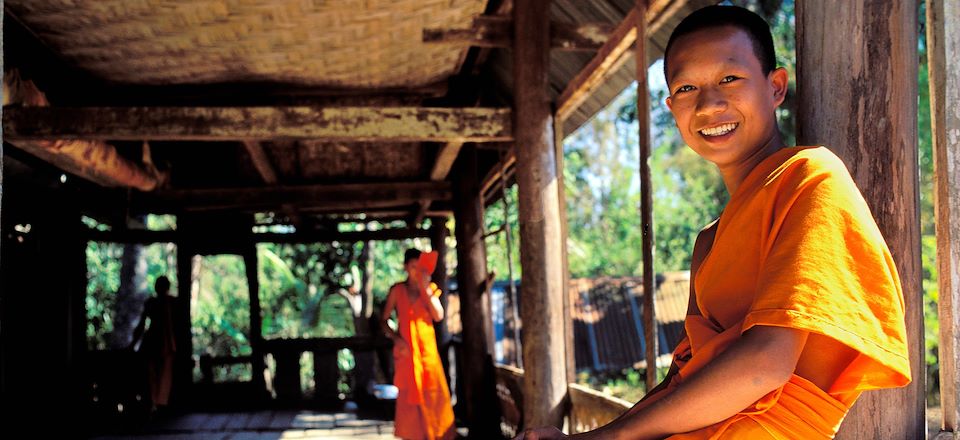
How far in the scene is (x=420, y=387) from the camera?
22.1 feet

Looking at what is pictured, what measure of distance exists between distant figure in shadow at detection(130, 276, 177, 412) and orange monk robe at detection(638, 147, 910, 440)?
8900 mm

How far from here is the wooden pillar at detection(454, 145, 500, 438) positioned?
7551 mm

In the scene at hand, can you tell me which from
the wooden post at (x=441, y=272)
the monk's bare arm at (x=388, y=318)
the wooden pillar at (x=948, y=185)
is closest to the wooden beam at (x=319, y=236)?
the wooden post at (x=441, y=272)

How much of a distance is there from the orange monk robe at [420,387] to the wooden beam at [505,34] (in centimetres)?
290

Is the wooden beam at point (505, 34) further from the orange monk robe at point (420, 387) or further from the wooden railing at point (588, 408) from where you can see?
the orange monk robe at point (420, 387)

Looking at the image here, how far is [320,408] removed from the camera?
394 inches

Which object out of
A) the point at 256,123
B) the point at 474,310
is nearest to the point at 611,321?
the point at 474,310

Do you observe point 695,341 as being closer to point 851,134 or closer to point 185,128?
point 851,134

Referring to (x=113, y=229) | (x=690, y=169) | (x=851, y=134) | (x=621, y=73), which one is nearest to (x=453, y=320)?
(x=113, y=229)

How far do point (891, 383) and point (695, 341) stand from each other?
0.29 m

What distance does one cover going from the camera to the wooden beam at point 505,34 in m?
4.64

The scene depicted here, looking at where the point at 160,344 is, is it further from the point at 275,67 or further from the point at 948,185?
the point at 948,185

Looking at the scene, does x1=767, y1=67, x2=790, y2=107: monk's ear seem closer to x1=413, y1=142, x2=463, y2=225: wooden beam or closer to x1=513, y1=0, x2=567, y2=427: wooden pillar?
x1=513, y1=0, x2=567, y2=427: wooden pillar

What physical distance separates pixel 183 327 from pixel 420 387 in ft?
15.5
